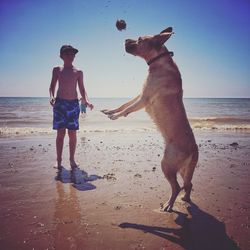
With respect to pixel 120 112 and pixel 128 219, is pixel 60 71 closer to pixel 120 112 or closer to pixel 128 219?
pixel 120 112

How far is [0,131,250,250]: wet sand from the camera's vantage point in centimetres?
269

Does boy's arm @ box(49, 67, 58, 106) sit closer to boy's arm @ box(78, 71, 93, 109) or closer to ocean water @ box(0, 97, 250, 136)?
boy's arm @ box(78, 71, 93, 109)

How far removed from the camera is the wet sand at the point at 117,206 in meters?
2.69

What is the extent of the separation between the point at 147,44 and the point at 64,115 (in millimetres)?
2448

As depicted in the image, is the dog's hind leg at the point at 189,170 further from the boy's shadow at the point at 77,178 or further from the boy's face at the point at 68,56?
the boy's face at the point at 68,56

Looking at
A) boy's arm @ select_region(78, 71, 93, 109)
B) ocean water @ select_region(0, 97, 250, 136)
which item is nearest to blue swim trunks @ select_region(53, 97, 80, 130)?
boy's arm @ select_region(78, 71, 93, 109)

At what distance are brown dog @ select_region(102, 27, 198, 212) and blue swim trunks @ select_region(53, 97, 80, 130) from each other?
1.91 m

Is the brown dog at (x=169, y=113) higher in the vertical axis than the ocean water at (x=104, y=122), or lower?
higher

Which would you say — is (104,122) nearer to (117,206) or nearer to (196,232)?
(117,206)

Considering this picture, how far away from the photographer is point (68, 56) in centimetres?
564

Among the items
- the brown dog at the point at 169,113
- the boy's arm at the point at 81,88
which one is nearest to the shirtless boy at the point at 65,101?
the boy's arm at the point at 81,88

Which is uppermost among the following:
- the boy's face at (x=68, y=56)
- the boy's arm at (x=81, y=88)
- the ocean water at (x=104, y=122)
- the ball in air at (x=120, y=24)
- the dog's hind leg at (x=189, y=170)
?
the ball in air at (x=120, y=24)

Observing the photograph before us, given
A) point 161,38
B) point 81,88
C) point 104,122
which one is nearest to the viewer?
point 161,38

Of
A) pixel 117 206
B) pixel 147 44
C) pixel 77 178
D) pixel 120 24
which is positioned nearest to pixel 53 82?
pixel 120 24
